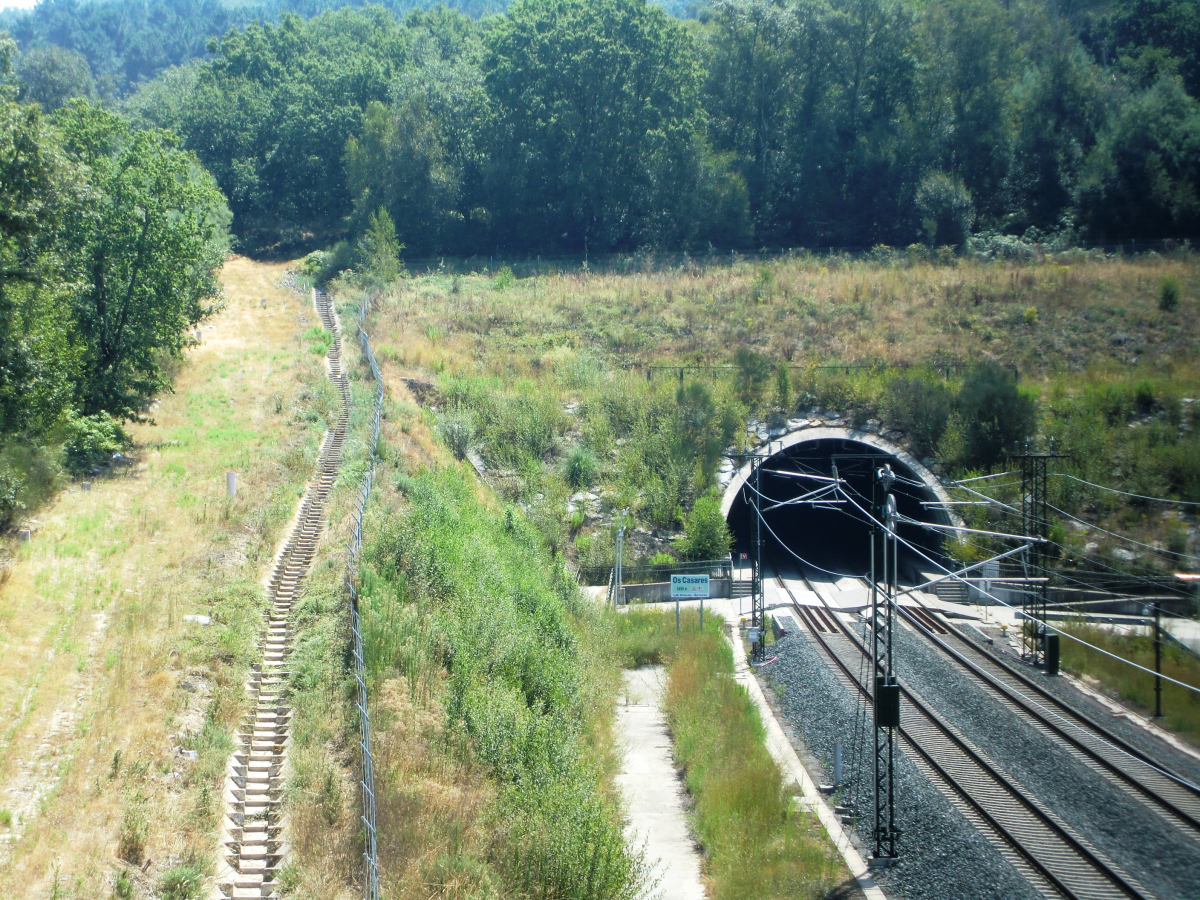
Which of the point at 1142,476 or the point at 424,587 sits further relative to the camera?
the point at 1142,476

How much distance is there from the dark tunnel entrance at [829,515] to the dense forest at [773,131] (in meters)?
26.9

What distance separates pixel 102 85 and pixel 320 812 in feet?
566

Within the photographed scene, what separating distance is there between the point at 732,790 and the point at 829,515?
29212 millimetres

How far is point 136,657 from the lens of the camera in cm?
1883

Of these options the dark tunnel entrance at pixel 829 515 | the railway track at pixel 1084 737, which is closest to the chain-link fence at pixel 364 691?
the railway track at pixel 1084 737

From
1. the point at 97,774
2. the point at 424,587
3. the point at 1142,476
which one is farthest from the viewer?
the point at 1142,476

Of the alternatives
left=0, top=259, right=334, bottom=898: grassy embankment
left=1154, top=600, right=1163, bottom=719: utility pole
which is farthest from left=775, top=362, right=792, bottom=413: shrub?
left=1154, top=600, right=1163, bottom=719: utility pole

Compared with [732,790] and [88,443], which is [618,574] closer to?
[732,790]

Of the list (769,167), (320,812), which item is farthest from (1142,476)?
(769,167)

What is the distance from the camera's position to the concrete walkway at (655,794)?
17.3 metres

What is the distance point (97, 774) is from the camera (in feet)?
51.2

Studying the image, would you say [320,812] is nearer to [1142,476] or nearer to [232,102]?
[1142,476]

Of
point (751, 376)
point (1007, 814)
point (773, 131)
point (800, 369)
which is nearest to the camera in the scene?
point (1007, 814)

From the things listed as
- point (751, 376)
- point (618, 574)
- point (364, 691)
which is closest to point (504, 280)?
point (751, 376)
